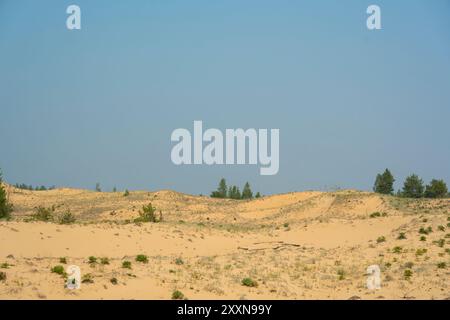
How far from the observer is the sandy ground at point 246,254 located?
21422 mm

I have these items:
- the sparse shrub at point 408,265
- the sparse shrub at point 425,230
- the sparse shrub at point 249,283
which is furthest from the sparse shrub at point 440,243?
the sparse shrub at point 249,283

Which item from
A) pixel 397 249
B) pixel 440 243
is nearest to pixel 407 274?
pixel 397 249

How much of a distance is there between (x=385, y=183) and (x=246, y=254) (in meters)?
51.6

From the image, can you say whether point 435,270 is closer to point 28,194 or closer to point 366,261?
point 366,261

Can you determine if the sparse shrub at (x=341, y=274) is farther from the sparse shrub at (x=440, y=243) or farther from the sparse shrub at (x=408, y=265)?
the sparse shrub at (x=440, y=243)

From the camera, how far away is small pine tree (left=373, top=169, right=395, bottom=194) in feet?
259

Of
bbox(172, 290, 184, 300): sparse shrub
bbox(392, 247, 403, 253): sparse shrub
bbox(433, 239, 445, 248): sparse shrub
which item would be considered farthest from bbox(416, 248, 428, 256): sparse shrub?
bbox(172, 290, 184, 300): sparse shrub

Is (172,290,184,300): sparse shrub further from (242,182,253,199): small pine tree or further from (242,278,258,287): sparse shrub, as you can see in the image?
(242,182,253,199): small pine tree

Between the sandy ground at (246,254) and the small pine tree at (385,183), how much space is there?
22573 mm

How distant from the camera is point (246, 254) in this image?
3172cm

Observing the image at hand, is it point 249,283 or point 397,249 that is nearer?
point 249,283

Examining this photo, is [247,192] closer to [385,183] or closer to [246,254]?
[385,183]
